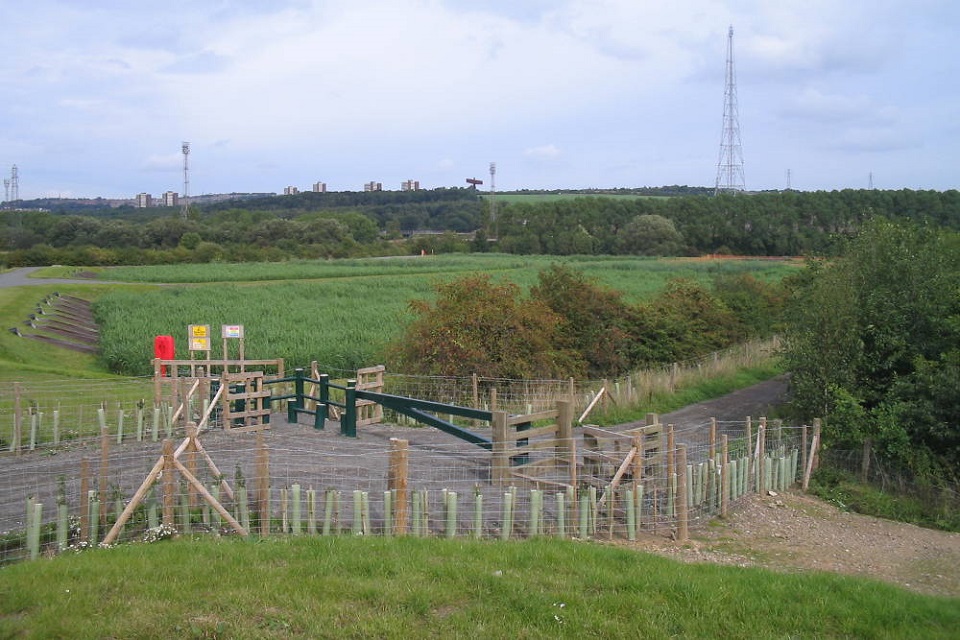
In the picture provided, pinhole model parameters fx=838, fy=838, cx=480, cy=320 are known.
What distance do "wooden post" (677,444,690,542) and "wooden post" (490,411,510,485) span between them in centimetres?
244

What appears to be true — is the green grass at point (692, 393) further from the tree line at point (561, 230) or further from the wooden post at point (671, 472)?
the tree line at point (561, 230)

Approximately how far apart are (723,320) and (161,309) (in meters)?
27.9

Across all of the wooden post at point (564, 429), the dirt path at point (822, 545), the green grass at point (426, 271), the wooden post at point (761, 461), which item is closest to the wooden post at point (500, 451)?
the wooden post at point (564, 429)

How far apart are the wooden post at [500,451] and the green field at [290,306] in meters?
14.3

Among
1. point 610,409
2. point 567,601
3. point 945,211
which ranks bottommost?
point 610,409

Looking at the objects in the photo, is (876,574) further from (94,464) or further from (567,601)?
(94,464)

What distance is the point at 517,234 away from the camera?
424 ft

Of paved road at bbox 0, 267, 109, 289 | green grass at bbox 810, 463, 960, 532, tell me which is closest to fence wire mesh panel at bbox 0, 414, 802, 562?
green grass at bbox 810, 463, 960, 532

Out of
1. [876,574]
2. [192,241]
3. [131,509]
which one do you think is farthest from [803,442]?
[192,241]

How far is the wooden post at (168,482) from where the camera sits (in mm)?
9375

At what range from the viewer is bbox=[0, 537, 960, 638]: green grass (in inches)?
255

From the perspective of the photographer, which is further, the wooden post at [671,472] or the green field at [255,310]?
the green field at [255,310]

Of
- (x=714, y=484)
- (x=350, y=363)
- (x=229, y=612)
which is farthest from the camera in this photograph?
(x=350, y=363)

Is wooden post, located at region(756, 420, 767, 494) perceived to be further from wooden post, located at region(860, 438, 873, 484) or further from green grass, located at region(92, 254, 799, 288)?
green grass, located at region(92, 254, 799, 288)
